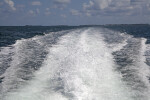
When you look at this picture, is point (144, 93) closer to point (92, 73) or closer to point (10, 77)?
point (92, 73)

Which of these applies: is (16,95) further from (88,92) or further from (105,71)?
(105,71)

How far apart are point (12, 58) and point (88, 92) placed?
687cm

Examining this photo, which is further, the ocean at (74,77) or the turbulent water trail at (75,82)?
the ocean at (74,77)

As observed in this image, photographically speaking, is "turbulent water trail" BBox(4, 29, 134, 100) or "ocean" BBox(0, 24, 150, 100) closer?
"turbulent water trail" BBox(4, 29, 134, 100)

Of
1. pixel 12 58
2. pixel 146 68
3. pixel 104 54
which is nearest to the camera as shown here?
pixel 146 68

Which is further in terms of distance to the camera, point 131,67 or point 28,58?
point 28,58

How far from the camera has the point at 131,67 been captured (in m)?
11.8

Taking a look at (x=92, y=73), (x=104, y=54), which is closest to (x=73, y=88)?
(x=92, y=73)

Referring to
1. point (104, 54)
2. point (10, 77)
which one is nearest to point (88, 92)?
point (10, 77)

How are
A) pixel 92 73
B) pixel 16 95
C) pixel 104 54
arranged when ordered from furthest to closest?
pixel 104 54 → pixel 92 73 → pixel 16 95

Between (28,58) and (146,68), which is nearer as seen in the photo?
(146,68)

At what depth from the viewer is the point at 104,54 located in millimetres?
15242

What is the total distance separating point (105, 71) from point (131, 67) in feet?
5.42

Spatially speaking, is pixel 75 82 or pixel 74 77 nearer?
pixel 75 82
